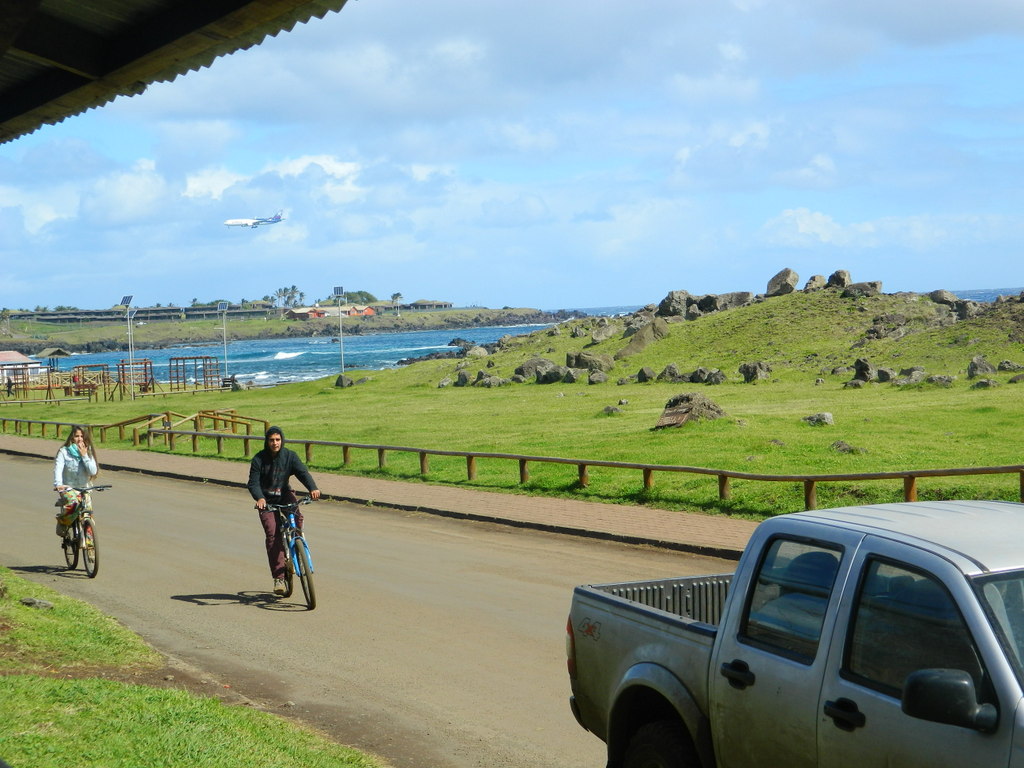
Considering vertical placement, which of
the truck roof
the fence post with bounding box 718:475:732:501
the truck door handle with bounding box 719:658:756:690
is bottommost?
the fence post with bounding box 718:475:732:501

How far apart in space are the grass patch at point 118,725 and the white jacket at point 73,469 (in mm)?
4963

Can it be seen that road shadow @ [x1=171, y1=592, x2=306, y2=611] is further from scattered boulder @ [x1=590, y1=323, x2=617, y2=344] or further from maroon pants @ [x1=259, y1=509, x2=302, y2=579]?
scattered boulder @ [x1=590, y1=323, x2=617, y2=344]

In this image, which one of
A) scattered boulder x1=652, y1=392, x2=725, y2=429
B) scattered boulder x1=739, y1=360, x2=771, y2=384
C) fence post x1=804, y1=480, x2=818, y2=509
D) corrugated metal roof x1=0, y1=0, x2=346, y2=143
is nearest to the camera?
corrugated metal roof x1=0, y1=0, x2=346, y2=143

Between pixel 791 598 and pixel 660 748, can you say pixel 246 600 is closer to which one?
pixel 660 748

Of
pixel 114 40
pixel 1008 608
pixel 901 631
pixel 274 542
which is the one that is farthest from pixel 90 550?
pixel 1008 608

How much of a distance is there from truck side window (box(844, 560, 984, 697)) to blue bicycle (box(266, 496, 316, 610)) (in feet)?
27.2

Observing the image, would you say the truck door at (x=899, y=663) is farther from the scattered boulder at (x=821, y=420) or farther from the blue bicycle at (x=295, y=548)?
the scattered boulder at (x=821, y=420)

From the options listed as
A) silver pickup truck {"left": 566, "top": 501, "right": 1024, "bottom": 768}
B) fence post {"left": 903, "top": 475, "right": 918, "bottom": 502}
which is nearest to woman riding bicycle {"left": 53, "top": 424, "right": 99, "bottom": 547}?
silver pickup truck {"left": 566, "top": 501, "right": 1024, "bottom": 768}

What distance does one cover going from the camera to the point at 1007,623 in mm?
4055

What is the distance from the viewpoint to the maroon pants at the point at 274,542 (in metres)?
12.4

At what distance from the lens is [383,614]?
11820mm

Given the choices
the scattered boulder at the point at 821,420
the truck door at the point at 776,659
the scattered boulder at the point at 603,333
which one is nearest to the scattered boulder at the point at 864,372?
the scattered boulder at the point at 821,420

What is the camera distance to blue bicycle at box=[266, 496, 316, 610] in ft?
39.9

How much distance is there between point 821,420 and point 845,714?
23137 mm
